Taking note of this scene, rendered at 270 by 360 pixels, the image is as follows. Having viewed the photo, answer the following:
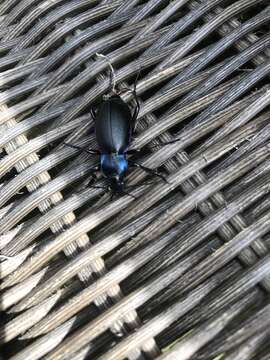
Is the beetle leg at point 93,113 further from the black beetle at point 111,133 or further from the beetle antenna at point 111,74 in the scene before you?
the beetle antenna at point 111,74

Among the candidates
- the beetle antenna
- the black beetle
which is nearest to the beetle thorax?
the black beetle

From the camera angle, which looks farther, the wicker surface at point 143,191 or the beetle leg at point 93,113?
the beetle leg at point 93,113

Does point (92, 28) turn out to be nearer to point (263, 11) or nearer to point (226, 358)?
point (263, 11)

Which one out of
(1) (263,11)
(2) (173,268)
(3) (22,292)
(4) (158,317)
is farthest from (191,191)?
(1) (263,11)

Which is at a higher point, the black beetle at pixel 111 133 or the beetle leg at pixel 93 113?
the beetle leg at pixel 93 113

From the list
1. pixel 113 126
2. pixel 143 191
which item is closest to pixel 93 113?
pixel 113 126

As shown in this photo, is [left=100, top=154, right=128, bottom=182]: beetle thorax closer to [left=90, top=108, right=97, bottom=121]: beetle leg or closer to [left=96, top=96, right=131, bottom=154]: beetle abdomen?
[left=96, top=96, right=131, bottom=154]: beetle abdomen

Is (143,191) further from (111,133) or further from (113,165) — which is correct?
(111,133)

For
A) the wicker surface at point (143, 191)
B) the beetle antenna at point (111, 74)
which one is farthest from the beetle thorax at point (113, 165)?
the beetle antenna at point (111, 74)
